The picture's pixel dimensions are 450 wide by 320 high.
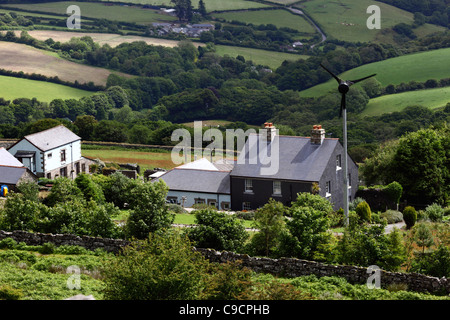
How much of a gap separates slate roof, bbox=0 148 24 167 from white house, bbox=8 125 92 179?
205 cm

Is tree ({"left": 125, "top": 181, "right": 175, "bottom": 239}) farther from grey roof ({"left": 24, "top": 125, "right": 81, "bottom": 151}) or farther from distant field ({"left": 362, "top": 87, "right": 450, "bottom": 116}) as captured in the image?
distant field ({"left": 362, "top": 87, "right": 450, "bottom": 116})

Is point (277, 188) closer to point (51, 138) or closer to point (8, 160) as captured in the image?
point (8, 160)

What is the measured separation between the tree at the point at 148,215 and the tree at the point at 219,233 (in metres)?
2.77

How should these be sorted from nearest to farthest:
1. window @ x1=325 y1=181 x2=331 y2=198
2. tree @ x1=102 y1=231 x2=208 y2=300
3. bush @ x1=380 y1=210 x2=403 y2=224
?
tree @ x1=102 y1=231 x2=208 y2=300 < bush @ x1=380 y1=210 x2=403 y2=224 < window @ x1=325 y1=181 x2=331 y2=198

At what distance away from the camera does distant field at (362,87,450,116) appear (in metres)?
178

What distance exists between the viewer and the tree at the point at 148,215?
135ft

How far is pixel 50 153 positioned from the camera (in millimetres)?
74938

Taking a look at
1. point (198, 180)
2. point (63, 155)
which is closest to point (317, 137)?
point (198, 180)

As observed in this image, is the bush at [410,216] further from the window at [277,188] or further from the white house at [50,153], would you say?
the white house at [50,153]

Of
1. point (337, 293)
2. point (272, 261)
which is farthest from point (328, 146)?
point (337, 293)

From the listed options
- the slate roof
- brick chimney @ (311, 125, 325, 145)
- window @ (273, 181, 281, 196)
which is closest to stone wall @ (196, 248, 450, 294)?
window @ (273, 181, 281, 196)

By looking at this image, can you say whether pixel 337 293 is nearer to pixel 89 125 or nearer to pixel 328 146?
pixel 328 146

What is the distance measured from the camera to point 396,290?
31.2 m

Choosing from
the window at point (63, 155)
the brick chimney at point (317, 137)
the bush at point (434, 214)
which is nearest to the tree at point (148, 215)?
the bush at point (434, 214)
